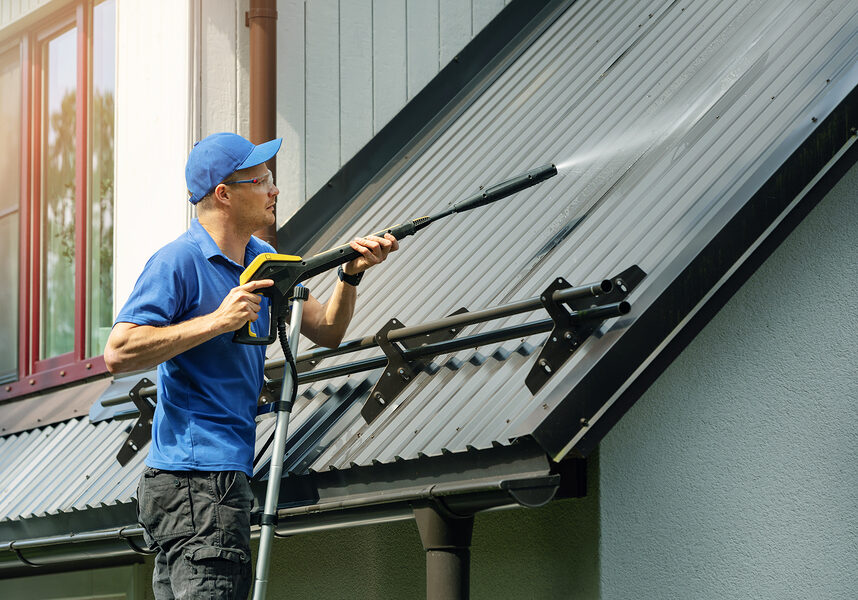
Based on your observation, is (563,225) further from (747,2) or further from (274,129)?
(274,129)

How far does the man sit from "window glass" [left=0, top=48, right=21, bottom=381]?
5.19 meters

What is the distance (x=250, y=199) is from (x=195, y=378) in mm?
754

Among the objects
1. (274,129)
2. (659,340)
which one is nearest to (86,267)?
(274,129)

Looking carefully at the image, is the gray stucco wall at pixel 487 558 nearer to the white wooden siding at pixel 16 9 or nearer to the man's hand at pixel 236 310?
the man's hand at pixel 236 310

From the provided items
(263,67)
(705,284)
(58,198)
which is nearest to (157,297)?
(705,284)

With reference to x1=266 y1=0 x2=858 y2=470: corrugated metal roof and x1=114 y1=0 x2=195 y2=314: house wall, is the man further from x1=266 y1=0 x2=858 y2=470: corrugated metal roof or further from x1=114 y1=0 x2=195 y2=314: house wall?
x1=114 y1=0 x2=195 y2=314: house wall

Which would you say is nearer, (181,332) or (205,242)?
(181,332)

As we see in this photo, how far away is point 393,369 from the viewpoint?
18.7ft

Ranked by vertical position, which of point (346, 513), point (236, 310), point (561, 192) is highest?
point (561, 192)

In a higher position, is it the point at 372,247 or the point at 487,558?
the point at 372,247

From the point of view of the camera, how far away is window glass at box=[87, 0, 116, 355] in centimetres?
886

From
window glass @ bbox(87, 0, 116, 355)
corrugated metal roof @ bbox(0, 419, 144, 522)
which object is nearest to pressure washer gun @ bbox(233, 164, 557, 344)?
corrugated metal roof @ bbox(0, 419, 144, 522)

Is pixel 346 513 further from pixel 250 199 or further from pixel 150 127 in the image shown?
pixel 150 127

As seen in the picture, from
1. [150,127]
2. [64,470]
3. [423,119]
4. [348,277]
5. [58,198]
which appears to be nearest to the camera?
[348,277]
